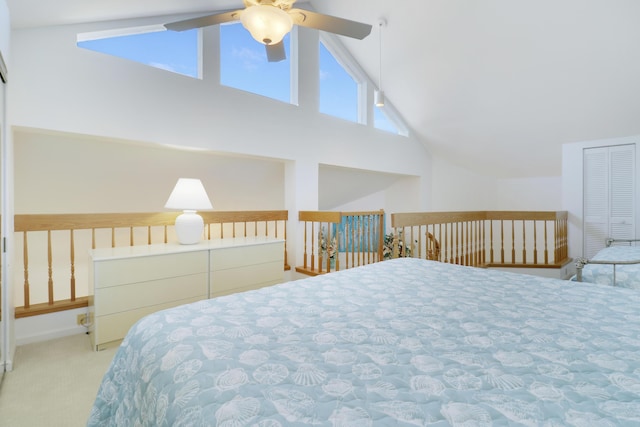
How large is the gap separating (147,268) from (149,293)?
0.64 ft

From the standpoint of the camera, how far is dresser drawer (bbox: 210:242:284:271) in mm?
2805

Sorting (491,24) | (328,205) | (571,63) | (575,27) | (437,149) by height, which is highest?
(491,24)

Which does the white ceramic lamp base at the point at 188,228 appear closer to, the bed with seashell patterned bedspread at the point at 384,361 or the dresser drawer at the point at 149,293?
the dresser drawer at the point at 149,293

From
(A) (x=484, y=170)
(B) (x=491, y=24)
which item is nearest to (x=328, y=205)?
(A) (x=484, y=170)

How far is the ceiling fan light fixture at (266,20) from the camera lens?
5.66 ft

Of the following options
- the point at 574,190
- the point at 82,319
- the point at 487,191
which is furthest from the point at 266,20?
the point at 487,191

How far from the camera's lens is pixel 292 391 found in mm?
684

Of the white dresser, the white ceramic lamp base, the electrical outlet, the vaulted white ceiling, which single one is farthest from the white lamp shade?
the vaulted white ceiling

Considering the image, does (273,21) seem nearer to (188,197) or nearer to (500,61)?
(188,197)

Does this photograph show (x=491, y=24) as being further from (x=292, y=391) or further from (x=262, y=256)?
(x=292, y=391)

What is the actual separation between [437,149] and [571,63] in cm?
262

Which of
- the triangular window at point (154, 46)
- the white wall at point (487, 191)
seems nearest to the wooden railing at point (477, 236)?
the white wall at point (487, 191)

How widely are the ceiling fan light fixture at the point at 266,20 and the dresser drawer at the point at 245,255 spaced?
70.2 inches

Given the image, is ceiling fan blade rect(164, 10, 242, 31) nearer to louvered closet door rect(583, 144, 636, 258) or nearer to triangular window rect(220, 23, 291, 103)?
triangular window rect(220, 23, 291, 103)
